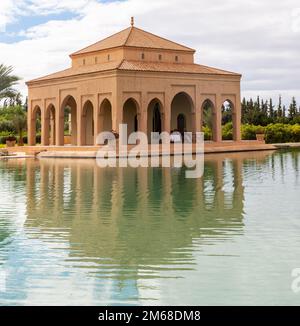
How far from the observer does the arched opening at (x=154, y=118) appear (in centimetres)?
3928

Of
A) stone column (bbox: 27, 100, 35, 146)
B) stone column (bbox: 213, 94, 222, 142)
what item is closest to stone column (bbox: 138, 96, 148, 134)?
stone column (bbox: 213, 94, 222, 142)

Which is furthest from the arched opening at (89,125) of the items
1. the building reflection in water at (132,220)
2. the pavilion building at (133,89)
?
the building reflection in water at (132,220)

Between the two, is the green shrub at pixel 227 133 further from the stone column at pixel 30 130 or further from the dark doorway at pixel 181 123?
the stone column at pixel 30 130

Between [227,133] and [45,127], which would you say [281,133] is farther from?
[45,127]

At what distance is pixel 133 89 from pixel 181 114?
22.5 ft

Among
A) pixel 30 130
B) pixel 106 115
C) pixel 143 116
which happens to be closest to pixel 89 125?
pixel 106 115

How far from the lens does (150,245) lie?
26.6ft

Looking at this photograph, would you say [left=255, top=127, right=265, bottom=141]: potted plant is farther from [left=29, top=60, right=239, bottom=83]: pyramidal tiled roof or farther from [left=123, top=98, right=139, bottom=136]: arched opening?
[left=123, top=98, right=139, bottom=136]: arched opening
